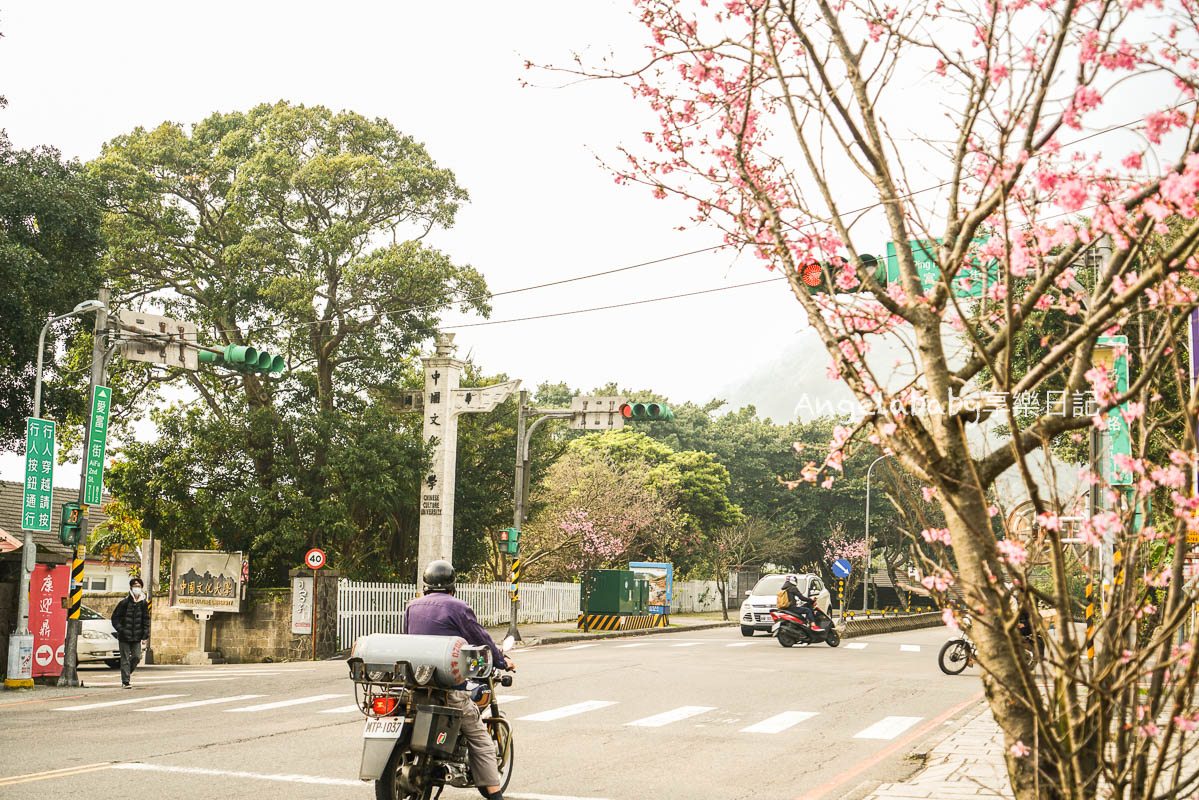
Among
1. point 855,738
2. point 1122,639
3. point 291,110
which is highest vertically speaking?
point 291,110

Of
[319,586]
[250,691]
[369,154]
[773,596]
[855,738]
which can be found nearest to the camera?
[855,738]

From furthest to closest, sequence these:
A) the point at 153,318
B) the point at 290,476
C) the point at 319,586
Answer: the point at 290,476
the point at 319,586
the point at 153,318

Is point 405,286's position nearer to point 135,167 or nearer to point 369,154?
point 369,154

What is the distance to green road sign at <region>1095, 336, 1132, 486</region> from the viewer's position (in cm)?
518

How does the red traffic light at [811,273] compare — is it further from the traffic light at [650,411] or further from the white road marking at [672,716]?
the traffic light at [650,411]

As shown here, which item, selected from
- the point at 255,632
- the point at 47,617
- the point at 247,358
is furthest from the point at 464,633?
the point at 255,632

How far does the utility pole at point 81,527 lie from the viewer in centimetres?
1902

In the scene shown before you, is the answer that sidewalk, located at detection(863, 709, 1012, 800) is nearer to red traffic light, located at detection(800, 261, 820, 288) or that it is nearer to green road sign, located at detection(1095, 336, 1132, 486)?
green road sign, located at detection(1095, 336, 1132, 486)

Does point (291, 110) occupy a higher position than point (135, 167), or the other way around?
point (291, 110)

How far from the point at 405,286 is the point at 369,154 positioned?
3.90m

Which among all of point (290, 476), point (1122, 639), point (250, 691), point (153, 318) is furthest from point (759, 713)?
point (290, 476)

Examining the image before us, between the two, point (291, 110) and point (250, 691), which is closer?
point (250, 691)

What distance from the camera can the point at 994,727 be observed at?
1239 cm

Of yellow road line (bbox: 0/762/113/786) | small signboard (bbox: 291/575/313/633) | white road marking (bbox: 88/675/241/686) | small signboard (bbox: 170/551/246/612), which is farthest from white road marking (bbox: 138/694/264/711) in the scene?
small signboard (bbox: 170/551/246/612)
